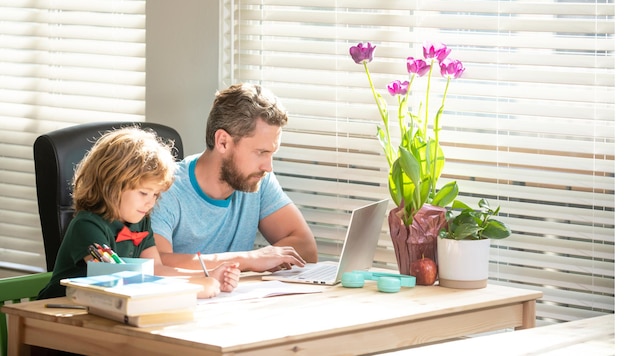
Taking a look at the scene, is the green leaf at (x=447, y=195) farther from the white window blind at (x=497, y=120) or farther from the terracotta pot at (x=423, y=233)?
the white window blind at (x=497, y=120)

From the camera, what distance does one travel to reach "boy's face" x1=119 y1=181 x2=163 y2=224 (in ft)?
7.55

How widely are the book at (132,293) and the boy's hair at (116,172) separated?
1.06 feet

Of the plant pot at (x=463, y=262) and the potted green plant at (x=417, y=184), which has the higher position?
the potted green plant at (x=417, y=184)

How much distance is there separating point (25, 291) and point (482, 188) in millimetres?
1407

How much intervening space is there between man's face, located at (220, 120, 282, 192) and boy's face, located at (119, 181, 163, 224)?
46cm

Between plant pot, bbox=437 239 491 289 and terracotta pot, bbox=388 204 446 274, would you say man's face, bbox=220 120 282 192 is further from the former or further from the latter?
plant pot, bbox=437 239 491 289

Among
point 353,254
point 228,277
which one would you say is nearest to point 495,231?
point 353,254

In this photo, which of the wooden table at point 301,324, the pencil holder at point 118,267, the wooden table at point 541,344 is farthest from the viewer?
the pencil holder at point 118,267

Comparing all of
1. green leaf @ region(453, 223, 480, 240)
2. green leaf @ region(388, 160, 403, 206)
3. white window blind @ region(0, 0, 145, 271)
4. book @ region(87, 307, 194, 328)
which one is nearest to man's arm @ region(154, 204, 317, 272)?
green leaf @ region(388, 160, 403, 206)

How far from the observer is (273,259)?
2613mm

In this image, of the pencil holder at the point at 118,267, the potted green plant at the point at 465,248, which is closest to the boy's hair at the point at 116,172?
the pencil holder at the point at 118,267

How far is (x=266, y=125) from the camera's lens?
9.05 feet

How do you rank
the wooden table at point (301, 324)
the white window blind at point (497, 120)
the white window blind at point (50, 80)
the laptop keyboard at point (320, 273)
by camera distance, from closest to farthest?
1. the wooden table at point (301, 324)
2. the laptop keyboard at point (320, 273)
3. the white window blind at point (497, 120)
4. the white window blind at point (50, 80)

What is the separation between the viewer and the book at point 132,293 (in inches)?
73.9
